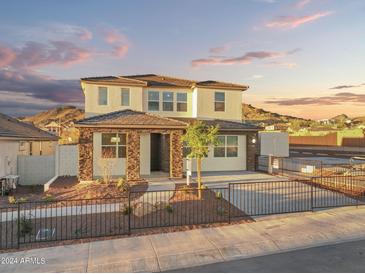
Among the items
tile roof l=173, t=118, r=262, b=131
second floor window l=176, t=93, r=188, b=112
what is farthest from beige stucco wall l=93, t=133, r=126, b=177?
second floor window l=176, t=93, r=188, b=112

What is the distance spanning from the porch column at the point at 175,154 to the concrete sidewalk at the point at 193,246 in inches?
356

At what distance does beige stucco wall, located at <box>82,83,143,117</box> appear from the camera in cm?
2119

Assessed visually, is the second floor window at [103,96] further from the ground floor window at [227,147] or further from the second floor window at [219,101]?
the ground floor window at [227,147]

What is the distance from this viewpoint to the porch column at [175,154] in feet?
62.3

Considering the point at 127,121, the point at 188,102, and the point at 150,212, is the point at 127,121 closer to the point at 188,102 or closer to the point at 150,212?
the point at 188,102

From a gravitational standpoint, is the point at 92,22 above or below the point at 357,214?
above

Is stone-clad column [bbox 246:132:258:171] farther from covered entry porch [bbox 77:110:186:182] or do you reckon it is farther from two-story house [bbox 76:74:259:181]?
covered entry porch [bbox 77:110:186:182]

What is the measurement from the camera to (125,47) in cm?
2198

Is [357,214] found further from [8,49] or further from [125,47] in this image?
[8,49]

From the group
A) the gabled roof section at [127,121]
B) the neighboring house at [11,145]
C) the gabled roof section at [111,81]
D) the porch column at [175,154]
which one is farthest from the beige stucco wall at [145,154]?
the neighboring house at [11,145]

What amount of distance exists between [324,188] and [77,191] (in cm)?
1239

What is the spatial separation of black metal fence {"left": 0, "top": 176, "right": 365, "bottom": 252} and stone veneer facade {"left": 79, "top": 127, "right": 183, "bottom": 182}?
4.33 metres

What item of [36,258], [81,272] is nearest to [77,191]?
[36,258]

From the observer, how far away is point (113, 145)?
19.1 m
